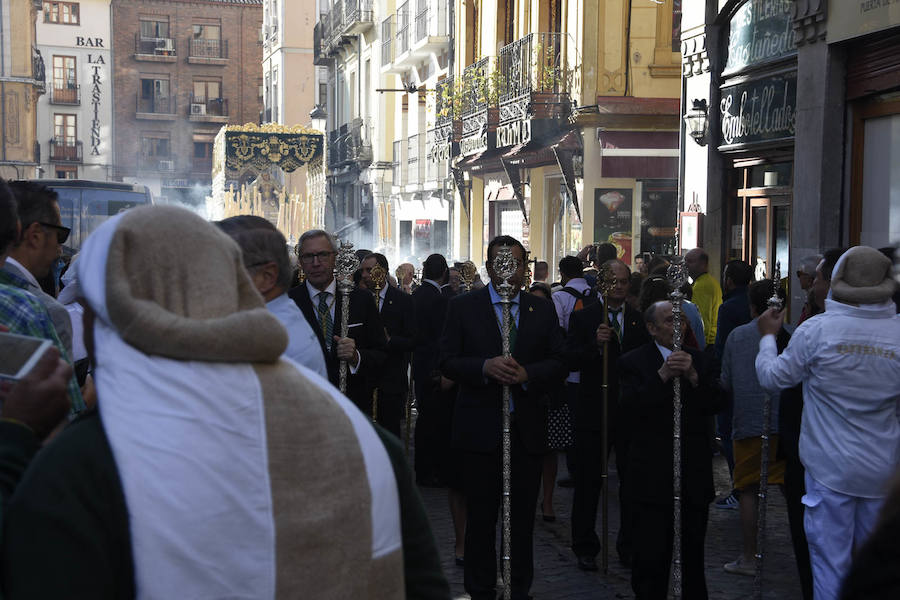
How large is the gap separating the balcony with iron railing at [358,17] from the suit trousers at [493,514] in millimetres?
36763

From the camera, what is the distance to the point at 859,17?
1166 cm

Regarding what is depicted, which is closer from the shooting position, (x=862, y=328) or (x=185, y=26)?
(x=862, y=328)

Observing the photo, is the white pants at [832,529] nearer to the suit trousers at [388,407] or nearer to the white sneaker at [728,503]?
the white sneaker at [728,503]

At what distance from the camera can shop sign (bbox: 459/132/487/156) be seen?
25.0 meters

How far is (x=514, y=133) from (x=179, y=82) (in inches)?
2212

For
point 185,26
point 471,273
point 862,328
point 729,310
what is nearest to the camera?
point 862,328

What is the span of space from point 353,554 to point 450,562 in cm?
566

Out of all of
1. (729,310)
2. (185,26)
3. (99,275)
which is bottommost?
(729,310)

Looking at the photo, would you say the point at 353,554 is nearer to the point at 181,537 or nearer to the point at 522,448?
the point at 181,537

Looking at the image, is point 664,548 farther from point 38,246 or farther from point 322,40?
point 322,40

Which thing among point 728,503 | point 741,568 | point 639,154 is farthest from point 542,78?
point 741,568

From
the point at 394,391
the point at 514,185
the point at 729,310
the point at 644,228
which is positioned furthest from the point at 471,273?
the point at 514,185

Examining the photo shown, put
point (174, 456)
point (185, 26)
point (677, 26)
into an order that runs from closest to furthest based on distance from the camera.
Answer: point (174, 456), point (677, 26), point (185, 26)

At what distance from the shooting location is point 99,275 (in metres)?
2.17
